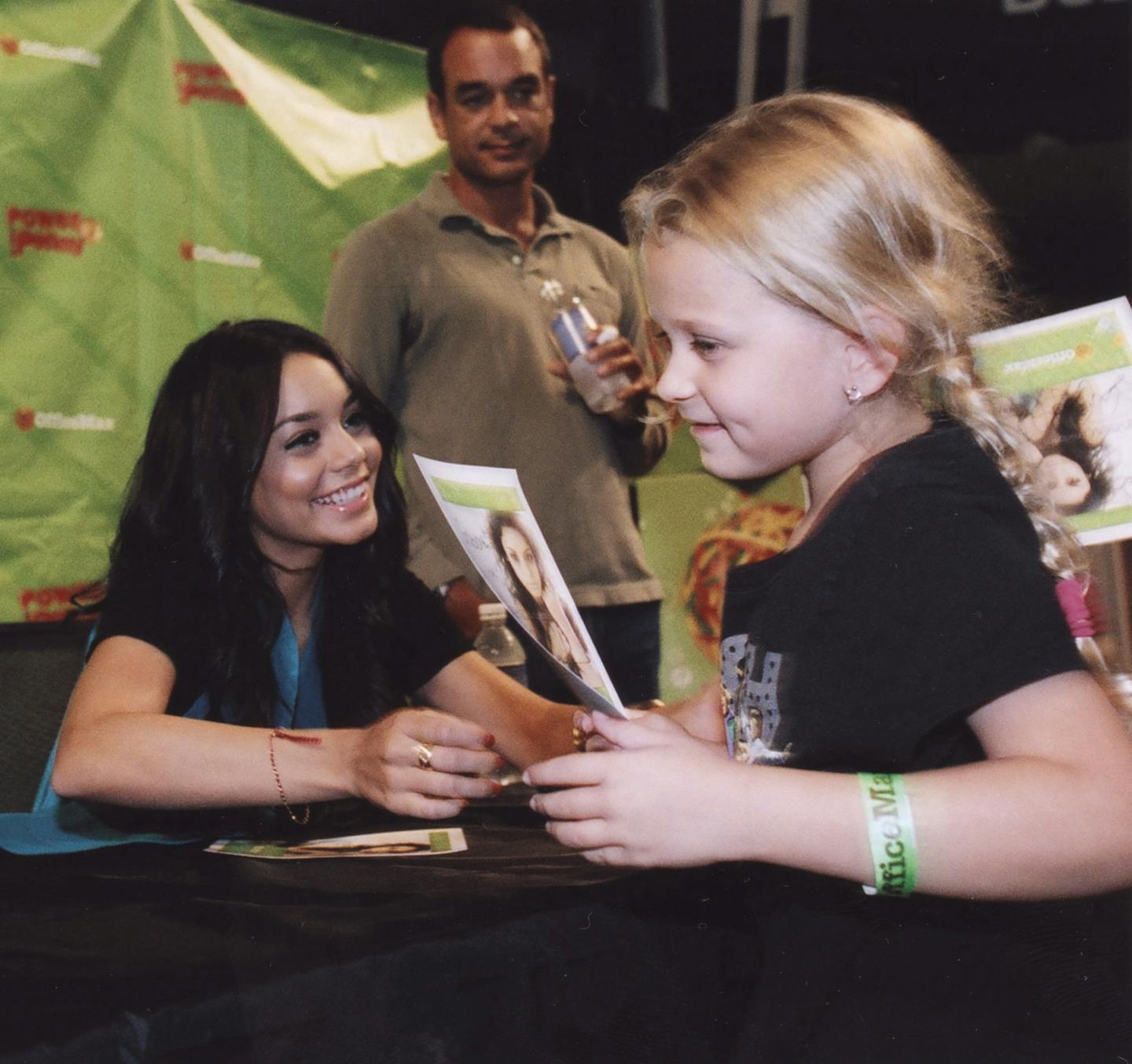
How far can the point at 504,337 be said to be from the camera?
1930 mm

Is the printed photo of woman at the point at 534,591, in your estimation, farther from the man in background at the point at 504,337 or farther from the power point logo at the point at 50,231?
the power point logo at the point at 50,231

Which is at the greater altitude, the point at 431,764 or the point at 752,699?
the point at 752,699

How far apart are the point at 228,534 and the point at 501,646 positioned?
0.56m

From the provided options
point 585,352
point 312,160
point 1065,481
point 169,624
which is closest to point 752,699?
point 1065,481

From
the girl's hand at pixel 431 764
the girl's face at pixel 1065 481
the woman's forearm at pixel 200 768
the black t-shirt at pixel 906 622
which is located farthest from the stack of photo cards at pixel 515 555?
the girl's face at pixel 1065 481

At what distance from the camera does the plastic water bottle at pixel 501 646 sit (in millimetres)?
1757

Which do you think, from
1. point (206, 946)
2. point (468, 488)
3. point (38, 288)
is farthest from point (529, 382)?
point (206, 946)

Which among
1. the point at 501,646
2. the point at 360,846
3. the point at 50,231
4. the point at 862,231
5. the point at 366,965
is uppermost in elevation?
the point at 862,231

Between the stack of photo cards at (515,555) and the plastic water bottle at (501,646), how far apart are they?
0.94m

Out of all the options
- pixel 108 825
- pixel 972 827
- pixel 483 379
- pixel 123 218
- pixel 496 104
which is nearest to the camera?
pixel 972 827

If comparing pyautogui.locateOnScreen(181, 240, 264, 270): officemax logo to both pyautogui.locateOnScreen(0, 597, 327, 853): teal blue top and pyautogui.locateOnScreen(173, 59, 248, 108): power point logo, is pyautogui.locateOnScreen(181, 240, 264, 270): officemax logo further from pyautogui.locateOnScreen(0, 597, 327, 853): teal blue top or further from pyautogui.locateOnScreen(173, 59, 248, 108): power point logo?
pyautogui.locateOnScreen(0, 597, 327, 853): teal blue top

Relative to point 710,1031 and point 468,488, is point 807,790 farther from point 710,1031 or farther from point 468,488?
point 468,488

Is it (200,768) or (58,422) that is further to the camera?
(58,422)

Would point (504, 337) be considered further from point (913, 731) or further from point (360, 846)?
point (913, 731)
